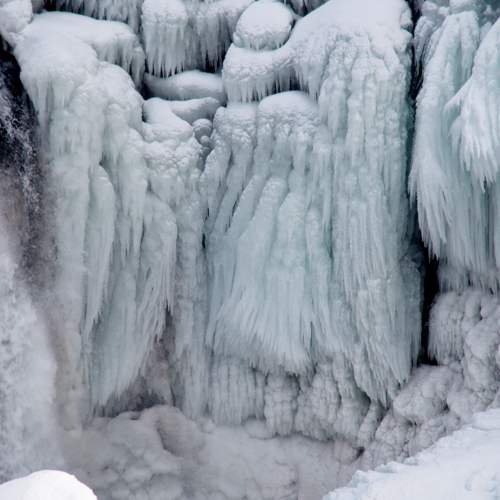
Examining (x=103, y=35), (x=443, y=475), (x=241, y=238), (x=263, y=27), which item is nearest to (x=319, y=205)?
(x=241, y=238)

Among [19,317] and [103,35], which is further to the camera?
[103,35]

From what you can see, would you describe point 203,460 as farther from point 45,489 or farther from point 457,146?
point 45,489

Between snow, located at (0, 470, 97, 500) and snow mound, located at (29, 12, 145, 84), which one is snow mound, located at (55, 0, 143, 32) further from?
snow, located at (0, 470, 97, 500)

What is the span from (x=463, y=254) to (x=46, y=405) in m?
2.22

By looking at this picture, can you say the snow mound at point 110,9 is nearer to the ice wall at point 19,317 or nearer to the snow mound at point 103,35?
the snow mound at point 103,35

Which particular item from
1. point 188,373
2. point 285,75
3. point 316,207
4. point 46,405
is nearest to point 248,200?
point 316,207

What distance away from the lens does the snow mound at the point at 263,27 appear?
4207mm

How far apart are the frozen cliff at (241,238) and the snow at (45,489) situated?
1.83m

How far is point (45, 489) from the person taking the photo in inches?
82.9

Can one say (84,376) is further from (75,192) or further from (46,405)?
(75,192)

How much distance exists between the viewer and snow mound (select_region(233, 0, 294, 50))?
4.21 meters

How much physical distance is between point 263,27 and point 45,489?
2853 mm

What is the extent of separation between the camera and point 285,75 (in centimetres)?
417

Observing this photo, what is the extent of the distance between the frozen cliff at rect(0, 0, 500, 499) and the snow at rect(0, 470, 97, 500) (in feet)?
6.00
